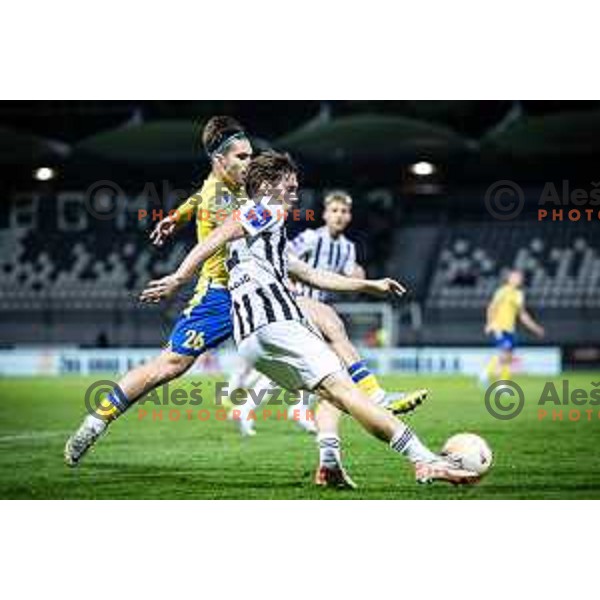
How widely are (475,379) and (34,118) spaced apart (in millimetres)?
7647

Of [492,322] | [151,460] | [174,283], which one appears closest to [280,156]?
[174,283]

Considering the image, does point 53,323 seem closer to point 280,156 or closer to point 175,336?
point 175,336

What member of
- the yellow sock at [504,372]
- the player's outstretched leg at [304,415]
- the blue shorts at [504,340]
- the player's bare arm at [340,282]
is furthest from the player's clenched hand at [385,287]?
the yellow sock at [504,372]

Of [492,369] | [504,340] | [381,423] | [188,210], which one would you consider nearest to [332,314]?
[188,210]

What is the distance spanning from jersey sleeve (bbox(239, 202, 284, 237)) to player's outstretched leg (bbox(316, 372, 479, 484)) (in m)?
0.75

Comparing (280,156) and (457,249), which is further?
(457,249)

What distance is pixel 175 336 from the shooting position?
20.3ft

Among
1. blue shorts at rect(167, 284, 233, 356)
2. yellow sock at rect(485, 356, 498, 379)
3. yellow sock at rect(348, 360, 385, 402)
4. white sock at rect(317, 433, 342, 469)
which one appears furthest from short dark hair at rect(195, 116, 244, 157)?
yellow sock at rect(485, 356, 498, 379)

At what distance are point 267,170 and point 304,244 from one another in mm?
1285

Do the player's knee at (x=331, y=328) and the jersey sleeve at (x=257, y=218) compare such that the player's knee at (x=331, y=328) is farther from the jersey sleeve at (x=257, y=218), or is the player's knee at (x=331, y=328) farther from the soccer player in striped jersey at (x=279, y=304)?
the jersey sleeve at (x=257, y=218)

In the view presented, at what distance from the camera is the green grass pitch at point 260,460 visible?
242 inches

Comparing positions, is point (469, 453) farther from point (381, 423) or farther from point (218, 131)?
point (218, 131)

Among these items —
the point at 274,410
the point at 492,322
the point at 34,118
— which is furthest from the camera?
the point at 492,322

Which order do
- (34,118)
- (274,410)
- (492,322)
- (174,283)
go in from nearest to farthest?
(174,283) < (34,118) < (274,410) < (492,322)
